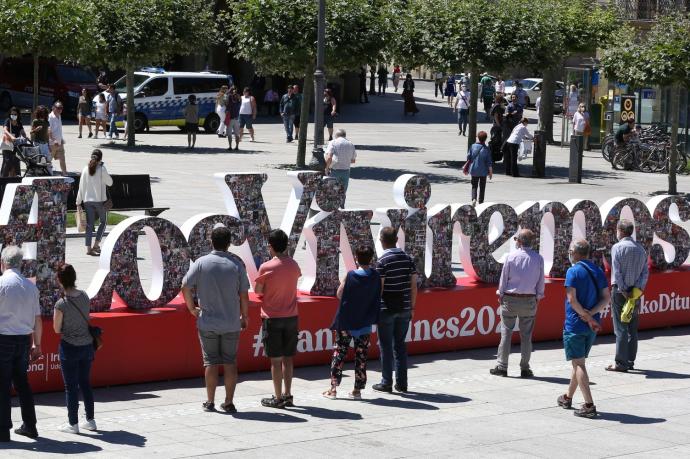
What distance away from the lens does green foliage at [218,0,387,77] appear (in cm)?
3070

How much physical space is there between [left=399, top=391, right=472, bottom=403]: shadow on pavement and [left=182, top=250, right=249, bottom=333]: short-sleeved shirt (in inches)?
83.5

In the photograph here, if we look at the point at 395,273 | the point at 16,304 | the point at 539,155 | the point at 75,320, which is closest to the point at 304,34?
A: the point at 539,155

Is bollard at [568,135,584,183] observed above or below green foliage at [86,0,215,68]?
below

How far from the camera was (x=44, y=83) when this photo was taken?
139ft

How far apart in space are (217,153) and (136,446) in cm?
2551

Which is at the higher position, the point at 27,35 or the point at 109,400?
the point at 27,35

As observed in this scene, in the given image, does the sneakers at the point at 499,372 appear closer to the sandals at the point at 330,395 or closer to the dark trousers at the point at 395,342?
the dark trousers at the point at 395,342

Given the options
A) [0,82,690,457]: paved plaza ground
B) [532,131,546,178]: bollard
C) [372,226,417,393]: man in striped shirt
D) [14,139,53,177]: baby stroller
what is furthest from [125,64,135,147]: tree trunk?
[372,226,417,393]: man in striped shirt

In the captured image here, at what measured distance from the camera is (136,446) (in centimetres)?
1008

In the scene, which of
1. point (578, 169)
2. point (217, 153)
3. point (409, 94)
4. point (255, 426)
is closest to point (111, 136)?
point (217, 153)

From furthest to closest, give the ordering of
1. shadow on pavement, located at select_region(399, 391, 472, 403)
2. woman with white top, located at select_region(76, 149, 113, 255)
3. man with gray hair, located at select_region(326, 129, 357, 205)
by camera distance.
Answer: man with gray hair, located at select_region(326, 129, 357, 205), woman with white top, located at select_region(76, 149, 113, 255), shadow on pavement, located at select_region(399, 391, 472, 403)

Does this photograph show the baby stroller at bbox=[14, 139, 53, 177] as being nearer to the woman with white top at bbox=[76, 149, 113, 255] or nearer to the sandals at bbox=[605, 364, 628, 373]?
the woman with white top at bbox=[76, 149, 113, 255]

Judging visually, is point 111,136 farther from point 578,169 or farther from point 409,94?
point 409,94

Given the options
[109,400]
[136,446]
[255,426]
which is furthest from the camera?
[109,400]
